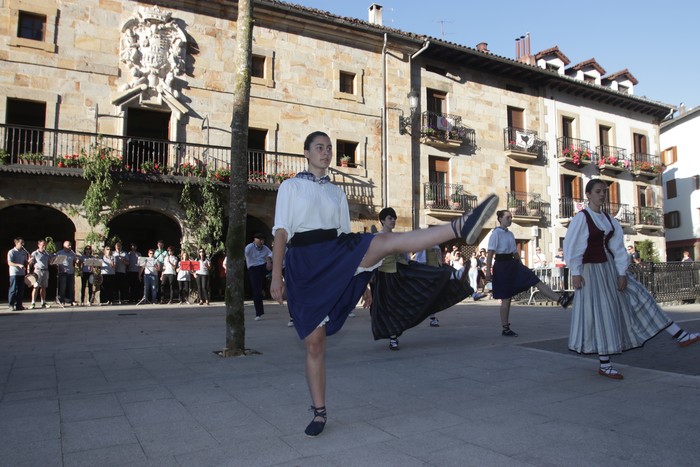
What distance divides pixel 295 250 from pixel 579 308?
10.3 ft

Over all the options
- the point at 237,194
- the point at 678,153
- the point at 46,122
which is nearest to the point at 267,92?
the point at 46,122

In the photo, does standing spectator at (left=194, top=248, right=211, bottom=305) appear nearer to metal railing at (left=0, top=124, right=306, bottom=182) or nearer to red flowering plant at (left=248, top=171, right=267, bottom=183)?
metal railing at (left=0, top=124, right=306, bottom=182)

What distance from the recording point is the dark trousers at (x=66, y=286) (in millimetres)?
14094

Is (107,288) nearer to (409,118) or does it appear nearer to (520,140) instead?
(409,118)

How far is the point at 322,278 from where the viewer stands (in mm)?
3152

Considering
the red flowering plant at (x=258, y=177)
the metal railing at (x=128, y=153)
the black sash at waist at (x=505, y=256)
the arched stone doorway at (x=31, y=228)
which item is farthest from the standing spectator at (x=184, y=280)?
the black sash at waist at (x=505, y=256)

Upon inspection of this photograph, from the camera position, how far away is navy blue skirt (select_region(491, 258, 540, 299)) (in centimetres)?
750

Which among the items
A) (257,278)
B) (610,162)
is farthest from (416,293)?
(610,162)

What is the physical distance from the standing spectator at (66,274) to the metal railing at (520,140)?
19.0 m

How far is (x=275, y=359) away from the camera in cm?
559

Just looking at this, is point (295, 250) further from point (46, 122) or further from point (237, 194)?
point (46, 122)

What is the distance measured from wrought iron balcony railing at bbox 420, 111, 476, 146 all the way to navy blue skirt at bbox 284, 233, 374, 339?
19.4m

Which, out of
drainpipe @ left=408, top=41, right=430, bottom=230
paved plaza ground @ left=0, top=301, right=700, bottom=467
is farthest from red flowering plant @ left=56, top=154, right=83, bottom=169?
drainpipe @ left=408, top=41, right=430, bottom=230

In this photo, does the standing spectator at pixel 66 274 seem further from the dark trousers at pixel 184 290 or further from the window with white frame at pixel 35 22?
the window with white frame at pixel 35 22
